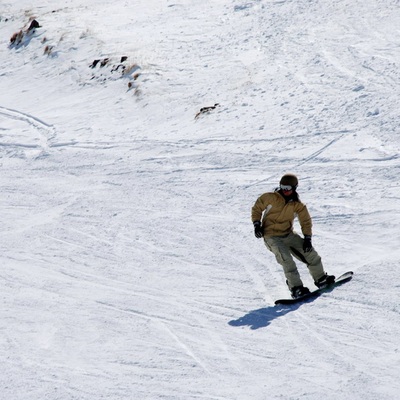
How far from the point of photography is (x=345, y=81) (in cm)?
1864

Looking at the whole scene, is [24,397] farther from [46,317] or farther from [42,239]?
[42,239]

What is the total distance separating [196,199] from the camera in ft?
47.8

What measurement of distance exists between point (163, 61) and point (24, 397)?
50.0 ft

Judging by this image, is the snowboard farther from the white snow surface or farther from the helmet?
the helmet

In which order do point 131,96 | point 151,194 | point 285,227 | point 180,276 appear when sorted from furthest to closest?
point 131,96
point 151,194
point 180,276
point 285,227

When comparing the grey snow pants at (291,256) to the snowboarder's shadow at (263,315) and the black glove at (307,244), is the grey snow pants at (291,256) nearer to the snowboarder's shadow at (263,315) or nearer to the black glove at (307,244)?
the black glove at (307,244)

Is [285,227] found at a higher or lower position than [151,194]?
higher

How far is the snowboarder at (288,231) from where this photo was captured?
10.0 m

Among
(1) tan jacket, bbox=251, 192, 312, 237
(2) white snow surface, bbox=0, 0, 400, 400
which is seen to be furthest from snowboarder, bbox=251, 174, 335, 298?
(2) white snow surface, bbox=0, 0, 400, 400

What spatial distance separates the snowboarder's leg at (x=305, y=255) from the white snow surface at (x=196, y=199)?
38 centimetres

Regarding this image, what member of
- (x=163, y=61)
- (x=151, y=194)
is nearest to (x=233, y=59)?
(x=163, y=61)

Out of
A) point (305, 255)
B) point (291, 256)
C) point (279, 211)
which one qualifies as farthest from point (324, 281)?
point (279, 211)

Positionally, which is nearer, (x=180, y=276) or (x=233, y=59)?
(x=180, y=276)

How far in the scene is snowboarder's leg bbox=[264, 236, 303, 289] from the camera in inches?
396
